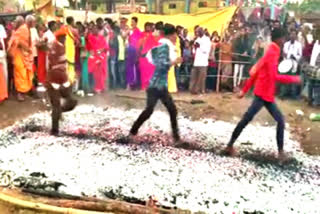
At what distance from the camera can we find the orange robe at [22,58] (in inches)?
403

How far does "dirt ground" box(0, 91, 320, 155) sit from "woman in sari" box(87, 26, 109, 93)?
17.6 inches

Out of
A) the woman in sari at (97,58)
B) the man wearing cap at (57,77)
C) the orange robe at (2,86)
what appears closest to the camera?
the man wearing cap at (57,77)

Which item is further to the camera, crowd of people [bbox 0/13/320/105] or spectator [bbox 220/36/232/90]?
spectator [bbox 220/36/232/90]

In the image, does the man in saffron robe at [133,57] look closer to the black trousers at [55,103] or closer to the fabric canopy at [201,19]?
the fabric canopy at [201,19]

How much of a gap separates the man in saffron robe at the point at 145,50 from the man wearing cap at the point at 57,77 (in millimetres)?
4059

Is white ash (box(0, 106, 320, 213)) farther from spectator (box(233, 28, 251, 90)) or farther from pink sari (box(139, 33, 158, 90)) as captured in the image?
spectator (box(233, 28, 251, 90))

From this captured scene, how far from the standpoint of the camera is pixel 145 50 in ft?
39.3

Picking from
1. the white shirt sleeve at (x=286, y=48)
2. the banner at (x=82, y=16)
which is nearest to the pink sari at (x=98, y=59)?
Answer: the banner at (x=82, y=16)

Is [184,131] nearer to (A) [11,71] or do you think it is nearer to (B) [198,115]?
(B) [198,115]

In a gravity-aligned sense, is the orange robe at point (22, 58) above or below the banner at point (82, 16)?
below

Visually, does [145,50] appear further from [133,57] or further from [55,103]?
[55,103]

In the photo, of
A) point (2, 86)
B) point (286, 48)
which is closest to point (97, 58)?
point (2, 86)

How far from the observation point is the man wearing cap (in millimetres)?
7530

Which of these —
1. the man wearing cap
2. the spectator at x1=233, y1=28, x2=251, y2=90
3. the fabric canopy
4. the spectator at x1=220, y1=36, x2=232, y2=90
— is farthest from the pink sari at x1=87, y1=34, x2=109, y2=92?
the man wearing cap
